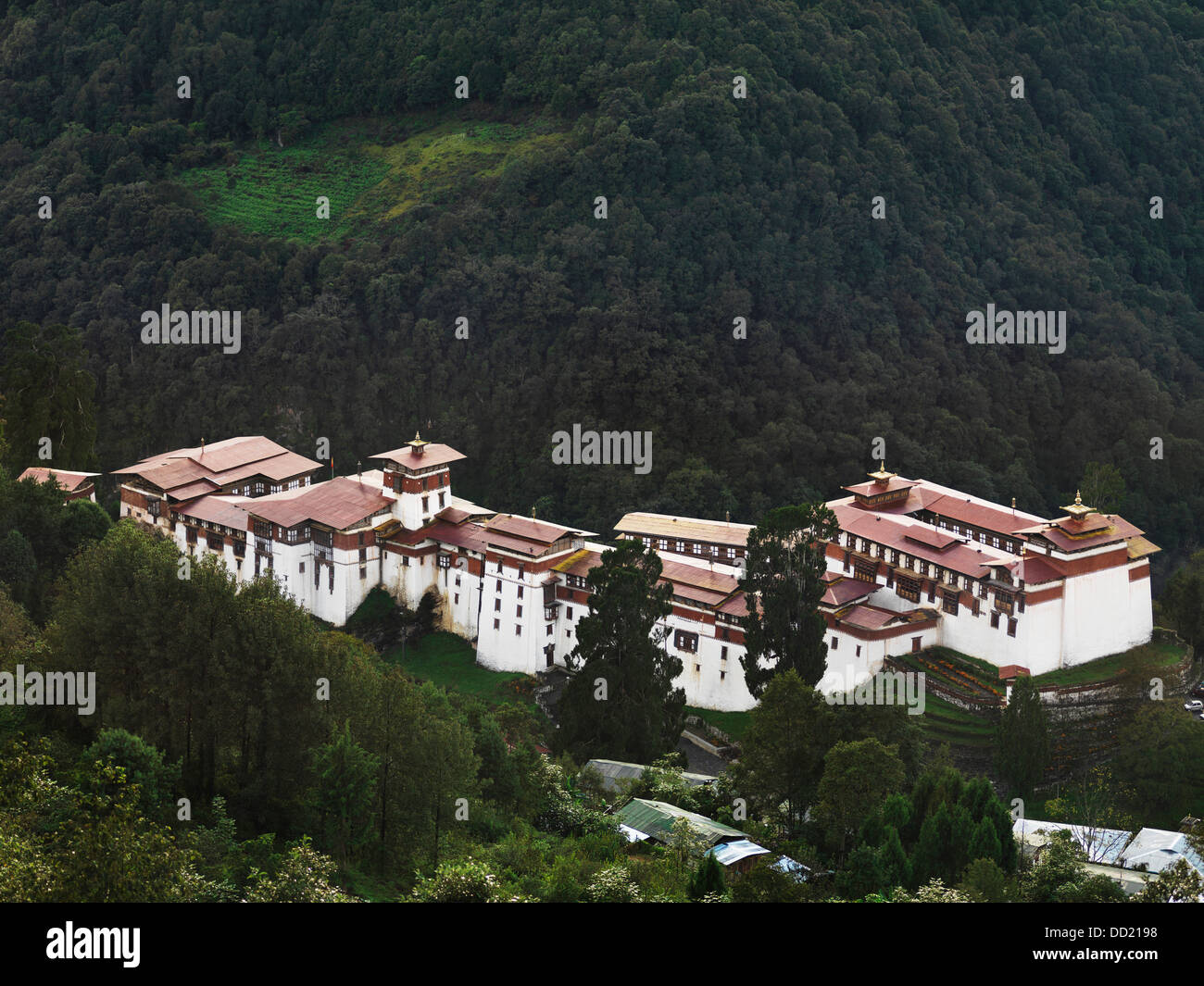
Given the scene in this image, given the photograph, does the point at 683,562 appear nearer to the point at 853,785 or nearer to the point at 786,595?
the point at 786,595

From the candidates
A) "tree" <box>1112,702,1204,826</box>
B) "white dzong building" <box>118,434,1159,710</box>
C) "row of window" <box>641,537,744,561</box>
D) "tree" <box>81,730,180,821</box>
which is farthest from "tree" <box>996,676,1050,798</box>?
"tree" <box>81,730,180,821</box>

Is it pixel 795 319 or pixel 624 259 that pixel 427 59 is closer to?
pixel 624 259

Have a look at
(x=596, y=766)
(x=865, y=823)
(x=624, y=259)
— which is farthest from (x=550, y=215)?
(x=865, y=823)

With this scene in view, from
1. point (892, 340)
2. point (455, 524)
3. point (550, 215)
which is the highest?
point (550, 215)

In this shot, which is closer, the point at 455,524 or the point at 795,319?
the point at 455,524

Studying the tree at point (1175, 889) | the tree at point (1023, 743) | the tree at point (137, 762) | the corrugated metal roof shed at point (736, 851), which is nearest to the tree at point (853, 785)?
the corrugated metal roof shed at point (736, 851)

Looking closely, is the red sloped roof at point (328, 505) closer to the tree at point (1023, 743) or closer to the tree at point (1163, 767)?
the tree at point (1023, 743)

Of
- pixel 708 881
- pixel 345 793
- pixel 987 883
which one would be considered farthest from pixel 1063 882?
pixel 345 793
